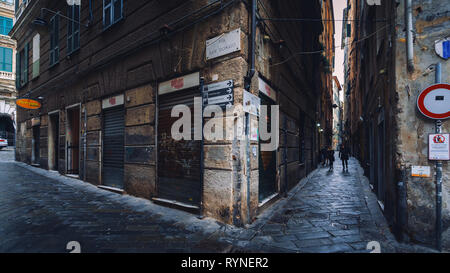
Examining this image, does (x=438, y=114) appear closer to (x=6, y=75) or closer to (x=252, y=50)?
(x=252, y=50)

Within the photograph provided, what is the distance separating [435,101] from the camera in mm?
3564

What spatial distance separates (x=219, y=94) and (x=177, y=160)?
1.90m

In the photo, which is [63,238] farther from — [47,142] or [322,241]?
[47,142]

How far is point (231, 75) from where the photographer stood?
455 cm

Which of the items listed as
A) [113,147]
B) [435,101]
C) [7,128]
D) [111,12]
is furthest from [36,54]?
[7,128]

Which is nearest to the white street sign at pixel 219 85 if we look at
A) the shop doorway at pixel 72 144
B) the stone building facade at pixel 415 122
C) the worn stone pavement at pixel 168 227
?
the worn stone pavement at pixel 168 227

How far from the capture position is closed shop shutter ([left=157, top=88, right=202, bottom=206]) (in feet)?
17.0

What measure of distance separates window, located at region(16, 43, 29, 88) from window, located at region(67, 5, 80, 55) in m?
6.50

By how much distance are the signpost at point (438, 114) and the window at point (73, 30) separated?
1043 cm

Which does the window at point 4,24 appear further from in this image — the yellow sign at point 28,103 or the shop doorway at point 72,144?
the shop doorway at point 72,144

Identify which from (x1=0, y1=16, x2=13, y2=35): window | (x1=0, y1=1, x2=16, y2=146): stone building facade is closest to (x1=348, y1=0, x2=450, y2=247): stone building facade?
(x1=0, y1=1, x2=16, y2=146): stone building facade

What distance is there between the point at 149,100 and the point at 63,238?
3.56m

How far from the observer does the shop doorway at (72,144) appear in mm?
9875
